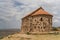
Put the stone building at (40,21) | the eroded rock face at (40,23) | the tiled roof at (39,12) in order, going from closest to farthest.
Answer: the stone building at (40,21) → the eroded rock face at (40,23) → the tiled roof at (39,12)

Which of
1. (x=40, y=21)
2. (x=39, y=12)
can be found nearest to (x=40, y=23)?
(x=40, y=21)

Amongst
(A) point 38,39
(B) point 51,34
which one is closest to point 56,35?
(B) point 51,34

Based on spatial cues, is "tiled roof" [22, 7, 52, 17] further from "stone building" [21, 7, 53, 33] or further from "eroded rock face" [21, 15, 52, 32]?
"eroded rock face" [21, 15, 52, 32]

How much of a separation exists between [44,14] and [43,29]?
5.32m

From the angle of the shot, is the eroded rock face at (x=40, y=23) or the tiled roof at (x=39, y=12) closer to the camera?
the eroded rock face at (x=40, y=23)

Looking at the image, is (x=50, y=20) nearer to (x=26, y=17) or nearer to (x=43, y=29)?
(x=43, y=29)

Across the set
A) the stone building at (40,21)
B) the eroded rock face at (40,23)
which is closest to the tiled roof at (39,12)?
the stone building at (40,21)

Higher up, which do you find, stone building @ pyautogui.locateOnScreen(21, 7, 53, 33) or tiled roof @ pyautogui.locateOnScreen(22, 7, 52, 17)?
tiled roof @ pyautogui.locateOnScreen(22, 7, 52, 17)

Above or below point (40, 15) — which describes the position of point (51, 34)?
below

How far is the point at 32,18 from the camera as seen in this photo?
84.4 m

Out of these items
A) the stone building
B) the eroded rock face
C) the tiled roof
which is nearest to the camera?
the stone building

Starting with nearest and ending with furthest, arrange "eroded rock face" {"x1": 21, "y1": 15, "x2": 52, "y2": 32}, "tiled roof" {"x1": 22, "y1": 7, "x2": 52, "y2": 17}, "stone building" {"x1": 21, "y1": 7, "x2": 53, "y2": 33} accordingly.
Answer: "stone building" {"x1": 21, "y1": 7, "x2": 53, "y2": 33} → "eroded rock face" {"x1": 21, "y1": 15, "x2": 52, "y2": 32} → "tiled roof" {"x1": 22, "y1": 7, "x2": 52, "y2": 17}

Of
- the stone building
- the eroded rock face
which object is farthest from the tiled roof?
the eroded rock face

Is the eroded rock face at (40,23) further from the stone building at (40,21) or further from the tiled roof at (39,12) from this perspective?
the tiled roof at (39,12)
